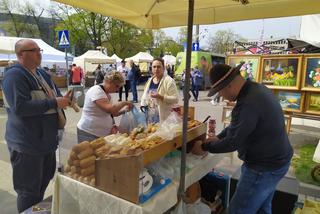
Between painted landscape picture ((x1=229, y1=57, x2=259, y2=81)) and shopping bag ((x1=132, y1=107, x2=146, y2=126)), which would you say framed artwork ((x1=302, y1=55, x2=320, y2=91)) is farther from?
shopping bag ((x1=132, y1=107, x2=146, y2=126))

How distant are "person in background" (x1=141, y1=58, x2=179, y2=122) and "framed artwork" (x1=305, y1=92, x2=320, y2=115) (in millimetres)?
3415

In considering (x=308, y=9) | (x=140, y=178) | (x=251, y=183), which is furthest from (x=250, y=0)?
(x=140, y=178)

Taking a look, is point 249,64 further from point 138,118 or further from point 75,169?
point 75,169

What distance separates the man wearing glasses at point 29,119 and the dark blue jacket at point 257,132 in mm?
1453

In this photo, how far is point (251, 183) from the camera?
222 cm

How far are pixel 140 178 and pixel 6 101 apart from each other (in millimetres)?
1454

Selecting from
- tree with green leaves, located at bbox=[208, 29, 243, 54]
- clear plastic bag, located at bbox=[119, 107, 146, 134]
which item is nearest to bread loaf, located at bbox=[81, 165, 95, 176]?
clear plastic bag, located at bbox=[119, 107, 146, 134]

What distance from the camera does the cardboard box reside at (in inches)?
68.6

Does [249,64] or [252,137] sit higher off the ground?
[249,64]

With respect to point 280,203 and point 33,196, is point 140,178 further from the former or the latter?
point 280,203

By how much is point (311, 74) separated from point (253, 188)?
4.34 metres

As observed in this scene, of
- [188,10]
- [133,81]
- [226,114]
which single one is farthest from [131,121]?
[133,81]

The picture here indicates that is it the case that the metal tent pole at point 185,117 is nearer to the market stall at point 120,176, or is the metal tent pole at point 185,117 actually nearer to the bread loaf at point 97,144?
the market stall at point 120,176

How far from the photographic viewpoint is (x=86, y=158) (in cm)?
191
